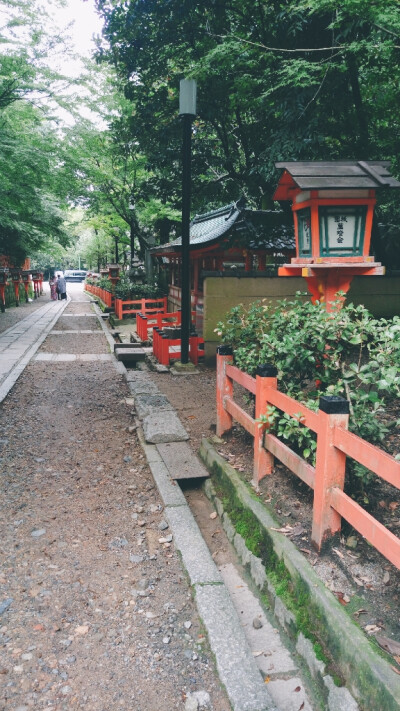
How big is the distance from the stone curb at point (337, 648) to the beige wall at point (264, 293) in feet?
22.2

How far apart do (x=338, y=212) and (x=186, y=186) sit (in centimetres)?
475

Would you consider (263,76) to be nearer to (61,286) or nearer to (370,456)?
(370,456)

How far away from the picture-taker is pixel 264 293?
9969 millimetres

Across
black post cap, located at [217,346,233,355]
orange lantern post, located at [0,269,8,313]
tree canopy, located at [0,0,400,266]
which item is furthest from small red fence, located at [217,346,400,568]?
orange lantern post, located at [0,269,8,313]

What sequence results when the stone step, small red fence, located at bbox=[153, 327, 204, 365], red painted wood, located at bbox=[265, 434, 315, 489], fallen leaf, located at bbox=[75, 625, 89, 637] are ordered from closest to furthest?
fallen leaf, located at bbox=[75, 625, 89, 637] → red painted wood, located at bbox=[265, 434, 315, 489] → small red fence, located at bbox=[153, 327, 204, 365] → the stone step

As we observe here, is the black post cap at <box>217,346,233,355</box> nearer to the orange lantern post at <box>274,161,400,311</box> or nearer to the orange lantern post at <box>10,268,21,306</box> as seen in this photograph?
the orange lantern post at <box>274,161,400,311</box>

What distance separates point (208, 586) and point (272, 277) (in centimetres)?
769

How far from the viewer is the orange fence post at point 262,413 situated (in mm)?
3754

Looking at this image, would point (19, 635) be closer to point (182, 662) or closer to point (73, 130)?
point (182, 662)

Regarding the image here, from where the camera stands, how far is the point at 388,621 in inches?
93.4

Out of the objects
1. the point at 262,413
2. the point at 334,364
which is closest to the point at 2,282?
the point at 262,413

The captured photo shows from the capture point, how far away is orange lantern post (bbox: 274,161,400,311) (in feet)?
17.1

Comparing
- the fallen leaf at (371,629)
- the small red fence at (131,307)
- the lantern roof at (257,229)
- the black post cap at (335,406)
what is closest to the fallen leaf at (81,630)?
the fallen leaf at (371,629)

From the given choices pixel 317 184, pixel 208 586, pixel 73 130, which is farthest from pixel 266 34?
pixel 208 586
